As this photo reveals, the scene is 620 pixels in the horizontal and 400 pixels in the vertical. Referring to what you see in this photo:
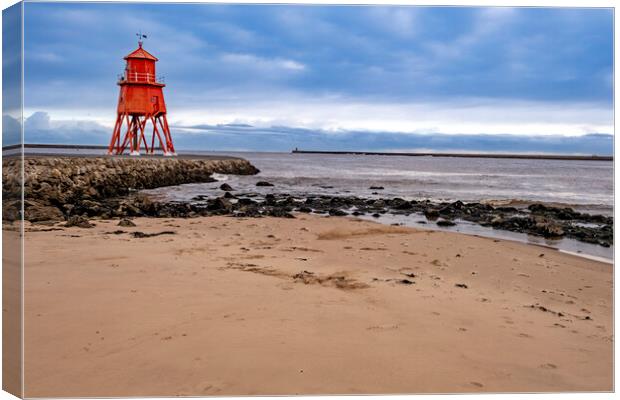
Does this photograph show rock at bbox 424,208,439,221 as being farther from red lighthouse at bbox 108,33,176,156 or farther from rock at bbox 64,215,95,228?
red lighthouse at bbox 108,33,176,156

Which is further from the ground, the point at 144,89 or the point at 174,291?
the point at 144,89

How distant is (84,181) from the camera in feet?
47.4

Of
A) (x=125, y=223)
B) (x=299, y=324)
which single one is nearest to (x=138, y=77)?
(x=125, y=223)

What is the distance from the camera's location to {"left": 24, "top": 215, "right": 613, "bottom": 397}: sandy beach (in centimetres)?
327

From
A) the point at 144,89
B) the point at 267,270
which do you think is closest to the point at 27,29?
the point at 267,270

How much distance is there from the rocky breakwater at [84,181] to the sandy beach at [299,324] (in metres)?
1.19

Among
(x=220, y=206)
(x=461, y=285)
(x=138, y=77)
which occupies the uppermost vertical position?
(x=138, y=77)

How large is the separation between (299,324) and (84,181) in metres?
12.8

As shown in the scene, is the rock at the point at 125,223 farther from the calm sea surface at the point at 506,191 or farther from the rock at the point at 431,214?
the rock at the point at 431,214

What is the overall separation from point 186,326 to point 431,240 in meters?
5.88

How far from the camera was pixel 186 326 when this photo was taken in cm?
371

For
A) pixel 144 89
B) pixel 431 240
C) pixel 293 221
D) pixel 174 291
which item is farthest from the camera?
pixel 144 89

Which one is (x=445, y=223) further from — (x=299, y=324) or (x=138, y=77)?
(x=138, y=77)

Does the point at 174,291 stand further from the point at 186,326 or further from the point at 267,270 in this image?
the point at 267,270
